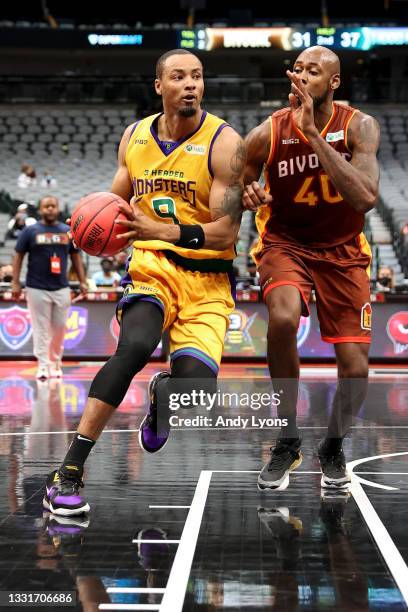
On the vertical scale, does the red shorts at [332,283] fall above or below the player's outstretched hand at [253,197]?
below

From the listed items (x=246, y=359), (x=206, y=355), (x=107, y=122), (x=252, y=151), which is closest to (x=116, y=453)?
(x=206, y=355)

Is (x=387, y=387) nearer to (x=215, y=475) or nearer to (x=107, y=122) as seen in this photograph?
(x=215, y=475)

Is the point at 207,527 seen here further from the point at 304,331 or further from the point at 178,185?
the point at 304,331

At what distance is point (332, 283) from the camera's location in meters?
4.83

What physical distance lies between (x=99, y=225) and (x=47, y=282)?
260 inches

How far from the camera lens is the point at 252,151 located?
480 centimetres

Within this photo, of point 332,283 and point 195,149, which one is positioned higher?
point 195,149

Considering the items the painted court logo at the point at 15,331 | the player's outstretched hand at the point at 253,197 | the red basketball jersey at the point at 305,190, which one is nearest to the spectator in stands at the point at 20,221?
the painted court logo at the point at 15,331

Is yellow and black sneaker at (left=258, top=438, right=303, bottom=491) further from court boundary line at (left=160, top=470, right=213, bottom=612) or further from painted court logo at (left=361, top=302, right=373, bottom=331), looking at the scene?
painted court logo at (left=361, top=302, right=373, bottom=331)

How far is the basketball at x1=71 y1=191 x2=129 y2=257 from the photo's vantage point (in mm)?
4277

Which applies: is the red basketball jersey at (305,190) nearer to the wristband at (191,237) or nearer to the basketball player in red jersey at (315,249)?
the basketball player in red jersey at (315,249)

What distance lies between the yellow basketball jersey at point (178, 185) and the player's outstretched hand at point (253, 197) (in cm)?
22

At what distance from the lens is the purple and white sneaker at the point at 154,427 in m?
4.70

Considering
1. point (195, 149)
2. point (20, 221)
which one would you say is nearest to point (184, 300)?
point (195, 149)
